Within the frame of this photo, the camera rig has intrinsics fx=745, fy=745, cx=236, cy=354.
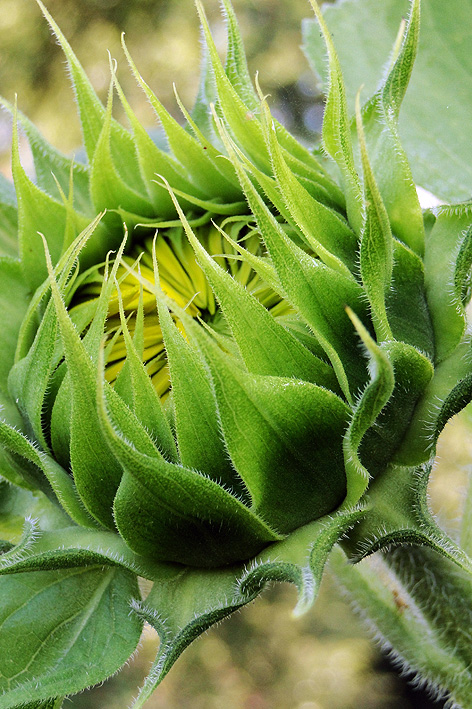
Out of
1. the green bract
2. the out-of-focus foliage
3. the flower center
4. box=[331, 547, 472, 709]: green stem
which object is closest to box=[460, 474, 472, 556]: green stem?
box=[331, 547, 472, 709]: green stem

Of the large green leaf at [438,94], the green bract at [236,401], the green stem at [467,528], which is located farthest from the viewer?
the large green leaf at [438,94]

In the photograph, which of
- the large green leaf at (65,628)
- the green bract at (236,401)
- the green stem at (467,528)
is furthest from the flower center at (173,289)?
the green stem at (467,528)

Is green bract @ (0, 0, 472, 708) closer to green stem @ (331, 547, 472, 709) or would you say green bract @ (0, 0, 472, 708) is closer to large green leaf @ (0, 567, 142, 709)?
large green leaf @ (0, 567, 142, 709)

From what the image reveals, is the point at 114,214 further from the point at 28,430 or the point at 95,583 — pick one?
the point at 95,583

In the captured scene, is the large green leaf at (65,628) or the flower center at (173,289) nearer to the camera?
the large green leaf at (65,628)

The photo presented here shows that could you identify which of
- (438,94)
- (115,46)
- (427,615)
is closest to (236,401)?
(427,615)

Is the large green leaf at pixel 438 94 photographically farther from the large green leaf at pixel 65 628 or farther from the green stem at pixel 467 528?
the large green leaf at pixel 65 628
